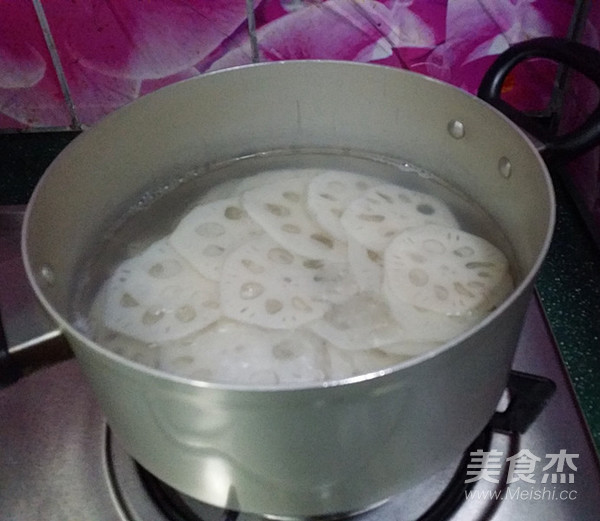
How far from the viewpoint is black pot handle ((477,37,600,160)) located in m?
0.52

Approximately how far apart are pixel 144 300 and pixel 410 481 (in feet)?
0.82

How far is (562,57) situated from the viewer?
1.85 ft

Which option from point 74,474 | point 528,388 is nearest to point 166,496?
point 74,474

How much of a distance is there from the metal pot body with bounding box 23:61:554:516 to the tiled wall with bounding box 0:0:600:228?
0.60ft

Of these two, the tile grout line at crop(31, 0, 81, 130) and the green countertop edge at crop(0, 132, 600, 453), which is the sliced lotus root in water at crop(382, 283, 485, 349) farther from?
the tile grout line at crop(31, 0, 81, 130)

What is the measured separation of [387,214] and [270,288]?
0.14 m

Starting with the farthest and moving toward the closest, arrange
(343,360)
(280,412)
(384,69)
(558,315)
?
1. (558,315)
2. (384,69)
3. (343,360)
4. (280,412)

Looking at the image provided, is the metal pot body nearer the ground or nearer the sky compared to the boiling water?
nearer the sky

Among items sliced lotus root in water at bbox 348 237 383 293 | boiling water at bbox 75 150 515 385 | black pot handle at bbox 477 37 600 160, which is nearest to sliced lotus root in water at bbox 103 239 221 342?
boiling water at bbox 75 150 515 385

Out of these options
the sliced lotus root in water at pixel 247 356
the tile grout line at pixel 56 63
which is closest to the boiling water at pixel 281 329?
the sliced lotus root in water at pixel 247 356

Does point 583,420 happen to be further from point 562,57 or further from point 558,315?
point 562,57

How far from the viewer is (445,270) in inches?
21.3

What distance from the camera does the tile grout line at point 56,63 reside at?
0.77 meters

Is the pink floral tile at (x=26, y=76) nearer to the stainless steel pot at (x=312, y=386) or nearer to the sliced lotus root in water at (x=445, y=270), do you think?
the stainless steel pot at (x=312, y=386)
